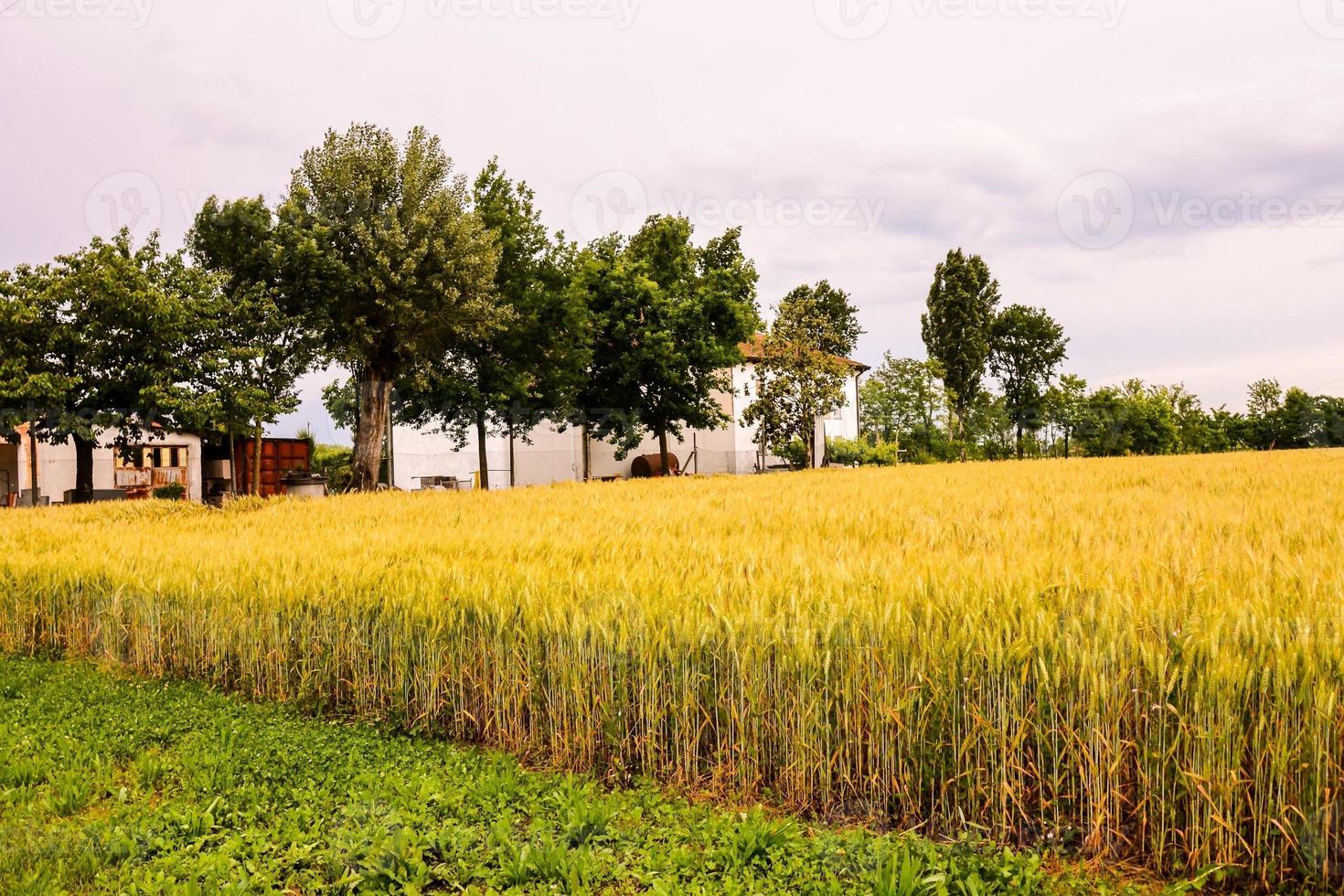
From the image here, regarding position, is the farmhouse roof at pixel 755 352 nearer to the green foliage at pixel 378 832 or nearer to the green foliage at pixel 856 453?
the green foliage at pixel 856 453

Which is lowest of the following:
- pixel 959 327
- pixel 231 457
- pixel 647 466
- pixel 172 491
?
pixel 172 491

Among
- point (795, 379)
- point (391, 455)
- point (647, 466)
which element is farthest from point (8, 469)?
point (795, 379)

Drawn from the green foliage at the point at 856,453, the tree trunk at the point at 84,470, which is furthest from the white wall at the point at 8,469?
the green foliage at the point at 856,453

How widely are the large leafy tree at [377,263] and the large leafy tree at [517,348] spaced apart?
286 centimetres

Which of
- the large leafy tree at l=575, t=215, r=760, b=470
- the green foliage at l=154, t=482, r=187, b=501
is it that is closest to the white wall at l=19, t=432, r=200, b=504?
the green foliage at l=154, t=482, r=187, b=501

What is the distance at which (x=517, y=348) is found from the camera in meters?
35.1

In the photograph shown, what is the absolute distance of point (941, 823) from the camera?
14.0ft

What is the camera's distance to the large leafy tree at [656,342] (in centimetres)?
3981

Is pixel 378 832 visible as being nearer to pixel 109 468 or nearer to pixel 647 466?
pixel 647 466

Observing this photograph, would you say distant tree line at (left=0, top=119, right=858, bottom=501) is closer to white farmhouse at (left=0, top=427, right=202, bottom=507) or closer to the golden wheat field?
white farmhouse at (left=0, top=427, right=202, bottom=507)

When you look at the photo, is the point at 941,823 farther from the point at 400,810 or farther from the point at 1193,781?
the point at 400,810

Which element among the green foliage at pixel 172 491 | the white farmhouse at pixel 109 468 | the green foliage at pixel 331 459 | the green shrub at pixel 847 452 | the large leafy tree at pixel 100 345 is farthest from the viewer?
the green shrub at pixel 847 452

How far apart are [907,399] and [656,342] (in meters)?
33.8

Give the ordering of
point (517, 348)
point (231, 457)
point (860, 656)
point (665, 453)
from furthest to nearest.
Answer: point (665, 453)
point (517, 348)
point (231, 457)
point (860, 656)
